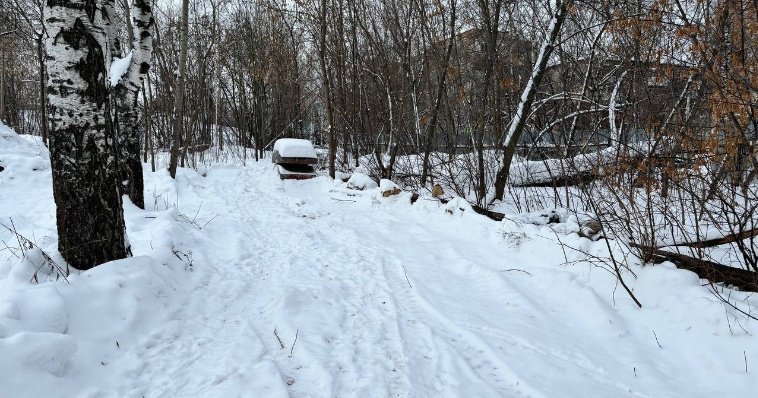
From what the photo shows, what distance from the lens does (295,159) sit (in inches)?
488

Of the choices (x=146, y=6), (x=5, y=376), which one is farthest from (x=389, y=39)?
(x=5, y=376)

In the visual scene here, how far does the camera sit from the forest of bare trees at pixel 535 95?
3.77 meters

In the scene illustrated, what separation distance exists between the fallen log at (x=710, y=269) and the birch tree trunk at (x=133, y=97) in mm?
6872

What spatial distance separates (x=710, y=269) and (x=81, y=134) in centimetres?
536

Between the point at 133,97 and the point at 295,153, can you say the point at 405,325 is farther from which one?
the point at 295,153

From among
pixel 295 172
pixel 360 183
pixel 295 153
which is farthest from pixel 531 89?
pixel 295 172

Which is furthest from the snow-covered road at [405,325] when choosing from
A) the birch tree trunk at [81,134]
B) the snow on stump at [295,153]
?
the snow on stump at [295,153]

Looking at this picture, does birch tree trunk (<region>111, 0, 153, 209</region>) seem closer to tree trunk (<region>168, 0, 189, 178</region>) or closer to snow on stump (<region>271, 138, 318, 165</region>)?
tree trunk (<region>168, 0, 189, 178</region>)

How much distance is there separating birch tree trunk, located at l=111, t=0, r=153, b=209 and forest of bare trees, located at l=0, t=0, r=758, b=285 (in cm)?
4

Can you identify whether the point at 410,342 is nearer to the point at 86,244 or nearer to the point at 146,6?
the point at 86,244

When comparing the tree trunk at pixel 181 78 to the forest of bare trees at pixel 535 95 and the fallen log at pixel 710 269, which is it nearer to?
the forest of bare trees at pixel 535 95

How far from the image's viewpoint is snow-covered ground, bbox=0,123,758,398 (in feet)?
8.12

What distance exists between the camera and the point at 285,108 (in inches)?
998

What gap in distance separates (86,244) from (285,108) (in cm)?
2293
